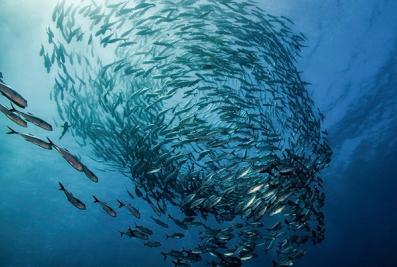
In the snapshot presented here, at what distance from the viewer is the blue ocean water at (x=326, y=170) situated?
15.2 metres

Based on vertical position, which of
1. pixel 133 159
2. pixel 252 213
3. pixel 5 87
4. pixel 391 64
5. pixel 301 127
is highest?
pixel 391 64

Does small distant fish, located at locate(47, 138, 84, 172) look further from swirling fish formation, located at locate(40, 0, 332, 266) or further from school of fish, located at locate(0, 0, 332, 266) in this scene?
swirling fish formation, located at locate(40, 0, 332, 266)

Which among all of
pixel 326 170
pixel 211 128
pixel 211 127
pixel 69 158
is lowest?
pixel 69 158

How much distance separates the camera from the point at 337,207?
44.0 meters

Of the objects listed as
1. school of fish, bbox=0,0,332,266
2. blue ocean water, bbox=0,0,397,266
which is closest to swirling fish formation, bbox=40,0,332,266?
school of fish, bbox=0,0,332,266

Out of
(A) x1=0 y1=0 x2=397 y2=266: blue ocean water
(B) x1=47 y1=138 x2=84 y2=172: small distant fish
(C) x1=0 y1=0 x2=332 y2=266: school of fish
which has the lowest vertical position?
(B) x1=47 y1=138 x2=84 y2=172: small distant fish

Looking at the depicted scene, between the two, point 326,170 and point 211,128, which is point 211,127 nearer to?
point 211,128

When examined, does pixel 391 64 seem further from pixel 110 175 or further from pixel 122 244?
pixel 122 244

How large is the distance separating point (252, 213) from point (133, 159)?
478 cm

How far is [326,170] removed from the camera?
32000 millimetres

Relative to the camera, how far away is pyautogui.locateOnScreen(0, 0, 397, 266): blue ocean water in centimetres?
1525

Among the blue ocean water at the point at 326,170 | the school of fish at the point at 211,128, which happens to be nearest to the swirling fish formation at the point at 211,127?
the school of fish at the point at 211,128

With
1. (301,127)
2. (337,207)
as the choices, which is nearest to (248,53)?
(301,127)

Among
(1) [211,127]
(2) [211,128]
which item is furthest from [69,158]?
(1) [211,127]
